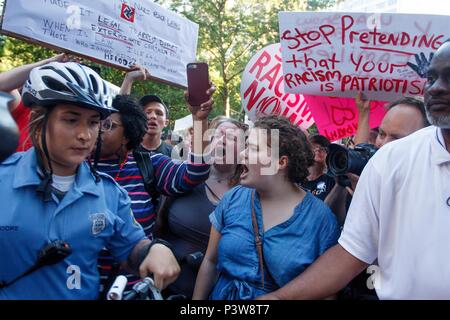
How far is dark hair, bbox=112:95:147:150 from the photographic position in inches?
111

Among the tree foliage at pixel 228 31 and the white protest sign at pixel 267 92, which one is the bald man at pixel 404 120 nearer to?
the white protest sign at pixel 267 92

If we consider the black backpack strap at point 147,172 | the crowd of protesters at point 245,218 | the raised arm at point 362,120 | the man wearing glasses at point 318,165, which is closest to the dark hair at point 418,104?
the raised arm at point 362,120

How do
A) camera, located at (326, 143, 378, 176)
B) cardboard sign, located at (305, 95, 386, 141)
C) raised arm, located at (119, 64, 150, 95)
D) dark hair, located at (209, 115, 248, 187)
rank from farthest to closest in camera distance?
cardboard sign, located at (305, 95, 386, 141) < raised arm, located at (119, 64, 150, 95) < dark hair, located at (209, 115, 248, 187) < camera, located at (326, 143, 378, 176)

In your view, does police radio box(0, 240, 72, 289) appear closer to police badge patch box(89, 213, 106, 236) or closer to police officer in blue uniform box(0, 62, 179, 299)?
police officer in blue uniform box(0, 62, 179, 299)

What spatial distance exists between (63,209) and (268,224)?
1.00 meters

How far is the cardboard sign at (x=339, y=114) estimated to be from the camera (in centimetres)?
383

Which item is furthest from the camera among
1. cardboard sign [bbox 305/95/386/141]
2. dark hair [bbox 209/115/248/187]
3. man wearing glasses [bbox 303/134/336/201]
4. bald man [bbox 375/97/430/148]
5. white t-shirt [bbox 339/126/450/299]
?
man wearing glasses [bbox 303/134/336/201]

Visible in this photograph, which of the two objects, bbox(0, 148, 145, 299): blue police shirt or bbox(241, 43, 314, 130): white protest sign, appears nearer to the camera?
bbox(0, 148, 145, 299): blue police shirt

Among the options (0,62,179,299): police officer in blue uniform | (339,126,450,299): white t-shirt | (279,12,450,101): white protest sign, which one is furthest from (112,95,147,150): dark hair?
(339,126,450,299): white t-shirt

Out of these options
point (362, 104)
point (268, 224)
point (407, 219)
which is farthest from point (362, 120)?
point (407, 219)

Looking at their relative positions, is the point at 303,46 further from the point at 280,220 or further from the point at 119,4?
the point at 280,220

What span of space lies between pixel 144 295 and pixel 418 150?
117 centimetres

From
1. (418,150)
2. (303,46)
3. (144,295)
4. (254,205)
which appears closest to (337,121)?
(303,46)

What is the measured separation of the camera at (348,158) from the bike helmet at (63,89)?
4.02ft
